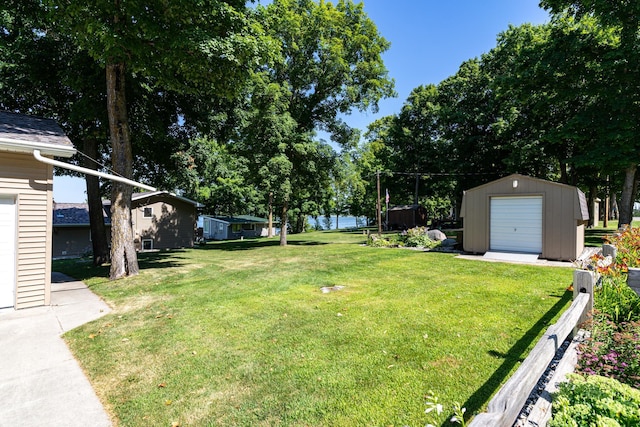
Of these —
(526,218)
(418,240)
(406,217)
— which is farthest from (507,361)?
(406,217)

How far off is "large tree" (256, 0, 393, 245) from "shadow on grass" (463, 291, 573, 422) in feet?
45.8

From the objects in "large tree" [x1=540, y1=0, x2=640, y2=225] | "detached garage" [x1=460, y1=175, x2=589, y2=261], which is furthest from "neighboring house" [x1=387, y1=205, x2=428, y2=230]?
"detached garage" [x1=460, y1=175, x2=589, y2=261]

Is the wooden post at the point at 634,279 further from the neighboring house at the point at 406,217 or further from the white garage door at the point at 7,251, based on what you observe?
the neighboring house at the point at 406,217

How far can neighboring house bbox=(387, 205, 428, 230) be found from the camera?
30547 millimetres

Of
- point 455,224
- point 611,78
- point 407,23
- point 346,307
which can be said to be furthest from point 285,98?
point 455,224

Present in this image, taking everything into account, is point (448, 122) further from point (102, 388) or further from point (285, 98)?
point (102, 388)

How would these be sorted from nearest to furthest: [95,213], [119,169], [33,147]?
[33,147] → [119,169] → [95,213]

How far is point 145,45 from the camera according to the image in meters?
8.00

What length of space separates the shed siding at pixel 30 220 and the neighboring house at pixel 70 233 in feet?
61.1

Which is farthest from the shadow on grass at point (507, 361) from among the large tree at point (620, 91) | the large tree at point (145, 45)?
the large tree at point (620, 91)

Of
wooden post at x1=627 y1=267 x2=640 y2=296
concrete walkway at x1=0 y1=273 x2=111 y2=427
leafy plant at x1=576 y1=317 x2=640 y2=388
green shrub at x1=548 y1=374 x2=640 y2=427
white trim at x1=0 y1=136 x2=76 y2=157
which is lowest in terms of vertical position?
concrete walkway at x1=0 y1=273 x2=111 y2=427

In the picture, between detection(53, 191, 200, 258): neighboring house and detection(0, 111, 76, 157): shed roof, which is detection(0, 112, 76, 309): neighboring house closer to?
detection(0, 111, 76, 157): shed roof

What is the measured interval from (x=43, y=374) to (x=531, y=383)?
16.4 feet

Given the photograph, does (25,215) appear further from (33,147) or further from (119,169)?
(119,169)
